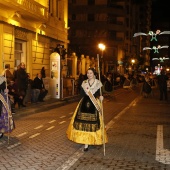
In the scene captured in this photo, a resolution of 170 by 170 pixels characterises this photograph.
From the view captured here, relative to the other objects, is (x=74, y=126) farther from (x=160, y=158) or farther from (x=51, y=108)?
(x=51, y=108)

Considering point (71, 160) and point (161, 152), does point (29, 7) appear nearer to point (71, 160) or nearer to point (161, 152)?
point (161, 152)

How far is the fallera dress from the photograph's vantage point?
8.02 m

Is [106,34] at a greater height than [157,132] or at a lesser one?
greater

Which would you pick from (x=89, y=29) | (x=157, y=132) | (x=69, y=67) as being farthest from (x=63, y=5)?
(x=89, y=29)

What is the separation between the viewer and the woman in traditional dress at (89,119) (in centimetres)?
802

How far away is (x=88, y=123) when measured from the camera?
810 cm

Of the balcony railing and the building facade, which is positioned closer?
the balcony railing

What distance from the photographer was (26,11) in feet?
68.2

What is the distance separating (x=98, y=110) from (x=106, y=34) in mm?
Answer: 57707

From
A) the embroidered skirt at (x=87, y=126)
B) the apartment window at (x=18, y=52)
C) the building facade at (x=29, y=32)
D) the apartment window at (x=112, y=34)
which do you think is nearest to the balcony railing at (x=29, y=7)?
the building facade at (x=29, y=32)

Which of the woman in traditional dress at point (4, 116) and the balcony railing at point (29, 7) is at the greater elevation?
the balcony railing at point (29, 7)

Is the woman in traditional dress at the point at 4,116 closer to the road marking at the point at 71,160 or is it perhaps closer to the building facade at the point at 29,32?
the road marking at the point at 71,160

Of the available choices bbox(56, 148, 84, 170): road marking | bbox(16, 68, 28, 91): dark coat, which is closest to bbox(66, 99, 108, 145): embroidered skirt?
bbox(56, 148, 84, 170): road marking

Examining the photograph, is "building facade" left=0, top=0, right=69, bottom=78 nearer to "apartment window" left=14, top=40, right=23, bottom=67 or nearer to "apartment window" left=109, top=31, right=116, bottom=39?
"apartment window" left=14, top=40, right=23, bottom=67
